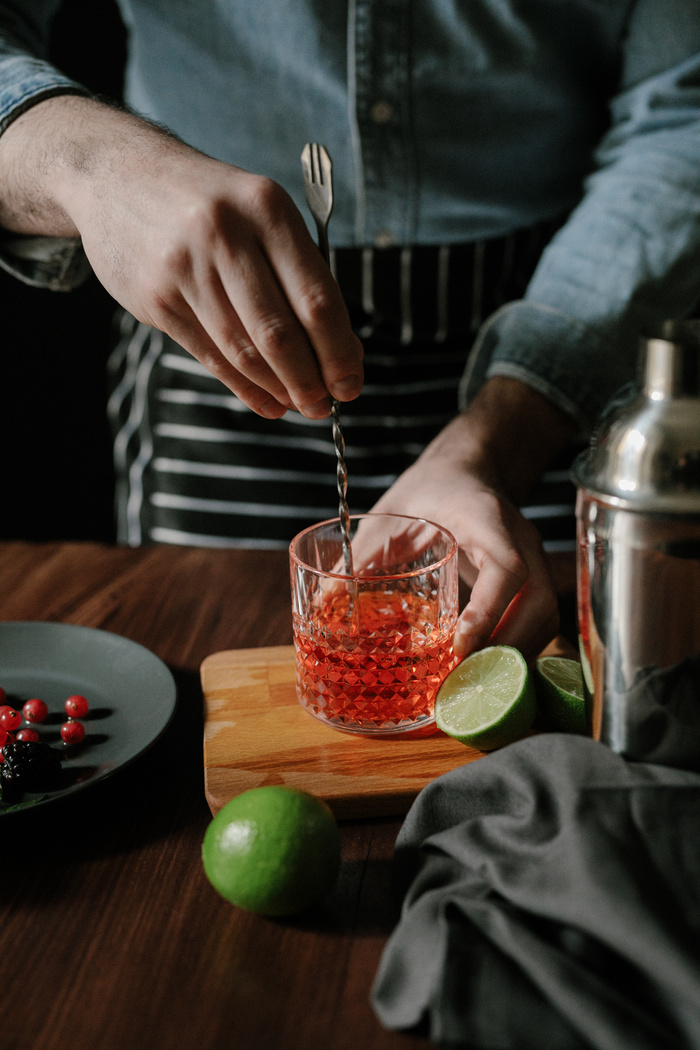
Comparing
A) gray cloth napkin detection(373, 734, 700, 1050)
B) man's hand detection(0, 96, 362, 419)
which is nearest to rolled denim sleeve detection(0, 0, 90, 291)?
man's hand detection(0, 96, 362, 419)

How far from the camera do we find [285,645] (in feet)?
3.69

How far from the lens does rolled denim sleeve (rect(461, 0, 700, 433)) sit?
4.50ft

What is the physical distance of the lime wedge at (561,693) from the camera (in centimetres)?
86

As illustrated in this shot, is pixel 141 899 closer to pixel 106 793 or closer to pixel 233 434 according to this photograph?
pixel 106 793

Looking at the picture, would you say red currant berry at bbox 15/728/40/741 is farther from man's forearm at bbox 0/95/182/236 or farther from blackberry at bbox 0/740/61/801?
man's forearm at bbox 0/95/182/236

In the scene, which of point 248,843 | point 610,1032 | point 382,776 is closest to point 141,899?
point 248,843

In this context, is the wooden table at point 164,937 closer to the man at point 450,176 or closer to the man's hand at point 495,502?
the man's hand at point 495,502

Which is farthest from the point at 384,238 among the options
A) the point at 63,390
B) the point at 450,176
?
the point at 63,390

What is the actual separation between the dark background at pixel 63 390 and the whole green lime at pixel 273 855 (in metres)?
2.18

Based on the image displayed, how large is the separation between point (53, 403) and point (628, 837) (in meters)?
2.41

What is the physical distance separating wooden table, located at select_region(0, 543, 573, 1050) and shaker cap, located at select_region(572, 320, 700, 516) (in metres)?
0.37

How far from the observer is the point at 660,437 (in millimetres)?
635

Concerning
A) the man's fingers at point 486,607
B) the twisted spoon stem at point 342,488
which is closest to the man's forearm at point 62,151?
the twisted spoon stem at point 342,488

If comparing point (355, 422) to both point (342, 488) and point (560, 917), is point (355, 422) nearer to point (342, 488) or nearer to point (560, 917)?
point (342, 488)
